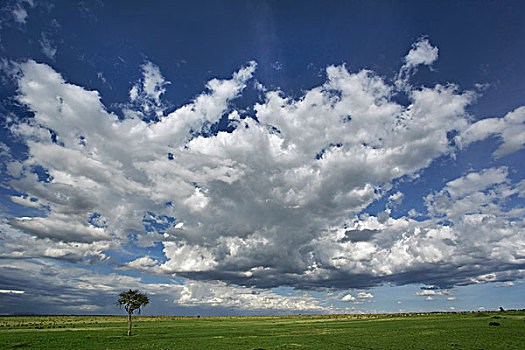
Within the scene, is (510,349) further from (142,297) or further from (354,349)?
(142,297)

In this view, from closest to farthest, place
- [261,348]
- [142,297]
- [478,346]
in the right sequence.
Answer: [478,346] → [261,348] → [142,297]

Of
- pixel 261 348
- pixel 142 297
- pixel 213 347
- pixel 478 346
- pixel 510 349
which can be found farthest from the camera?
pixel 142 297

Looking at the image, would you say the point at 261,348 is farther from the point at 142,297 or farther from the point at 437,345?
the point at 142,297

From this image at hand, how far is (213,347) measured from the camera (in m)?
50.5

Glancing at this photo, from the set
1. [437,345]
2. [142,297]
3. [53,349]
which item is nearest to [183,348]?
[53,349]

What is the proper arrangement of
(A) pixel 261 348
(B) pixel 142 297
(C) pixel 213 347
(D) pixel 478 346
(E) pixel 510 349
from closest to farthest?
(E) pixel 510 349 → (D) pixel 478 346 → (A) pixel 261 348 → (C) pixel 213 347 → (B) pixel 142 297

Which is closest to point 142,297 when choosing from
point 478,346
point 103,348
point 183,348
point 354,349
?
point 103,348

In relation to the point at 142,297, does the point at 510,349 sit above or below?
below

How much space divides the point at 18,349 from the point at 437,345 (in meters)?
63.7

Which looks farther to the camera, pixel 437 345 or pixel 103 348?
pixel 103 348

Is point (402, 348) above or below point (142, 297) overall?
below

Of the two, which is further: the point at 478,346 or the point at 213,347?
the point at 213,347

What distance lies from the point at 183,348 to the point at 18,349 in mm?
25480

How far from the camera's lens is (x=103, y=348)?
163ft
